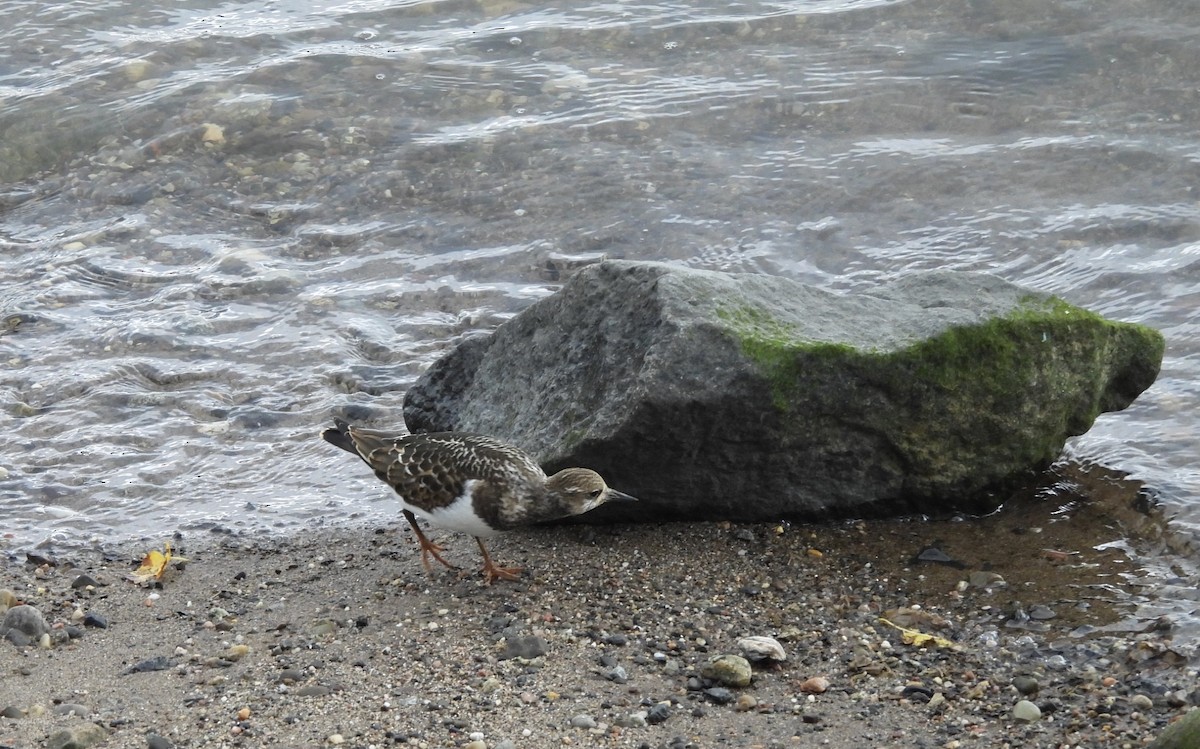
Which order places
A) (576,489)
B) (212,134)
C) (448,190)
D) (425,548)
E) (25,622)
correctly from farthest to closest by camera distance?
(212,134)
(448,190)
(425,548)
(576,489)
(25,622)

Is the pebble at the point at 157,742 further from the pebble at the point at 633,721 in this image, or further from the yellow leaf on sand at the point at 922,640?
the yellow leaf on sand at the point at 922,640

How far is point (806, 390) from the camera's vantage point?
5.51 m

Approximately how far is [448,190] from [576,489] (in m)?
5.17

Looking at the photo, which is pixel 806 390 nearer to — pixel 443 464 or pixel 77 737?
pixel 443 464

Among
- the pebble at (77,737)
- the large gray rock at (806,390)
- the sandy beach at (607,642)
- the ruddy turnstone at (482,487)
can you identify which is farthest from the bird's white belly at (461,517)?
the pebble at (77,737)

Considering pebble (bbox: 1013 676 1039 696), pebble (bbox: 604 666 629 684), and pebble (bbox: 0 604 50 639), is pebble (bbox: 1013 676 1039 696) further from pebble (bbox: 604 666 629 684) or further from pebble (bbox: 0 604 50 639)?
pebble (bbox: 0 604 50 639)

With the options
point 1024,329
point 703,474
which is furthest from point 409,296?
point 1024,329

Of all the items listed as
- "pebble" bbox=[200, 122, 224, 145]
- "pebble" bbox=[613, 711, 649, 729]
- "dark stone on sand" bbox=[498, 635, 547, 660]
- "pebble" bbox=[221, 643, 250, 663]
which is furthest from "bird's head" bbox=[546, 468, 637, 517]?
"pebble" bbox=[200, 122, 224, 145]

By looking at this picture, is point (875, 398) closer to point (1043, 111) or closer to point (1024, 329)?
point (1024, 329)

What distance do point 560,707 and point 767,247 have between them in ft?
→ 17.4

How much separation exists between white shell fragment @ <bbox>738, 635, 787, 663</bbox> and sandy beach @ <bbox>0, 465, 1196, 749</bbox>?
0.05m

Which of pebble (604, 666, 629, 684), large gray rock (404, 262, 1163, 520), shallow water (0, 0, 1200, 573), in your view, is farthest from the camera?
shallow water (0, 0, 1200, 573)

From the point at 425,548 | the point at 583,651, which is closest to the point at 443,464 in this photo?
the point at 425,548

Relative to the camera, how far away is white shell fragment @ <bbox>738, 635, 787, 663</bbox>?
471 centimetres
